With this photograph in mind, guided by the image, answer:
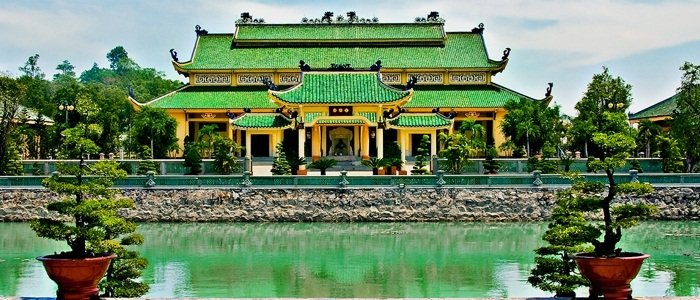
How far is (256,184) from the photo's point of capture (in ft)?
115

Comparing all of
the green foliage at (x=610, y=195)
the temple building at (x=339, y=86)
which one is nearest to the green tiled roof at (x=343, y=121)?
the temple building at (x=339, y=86)

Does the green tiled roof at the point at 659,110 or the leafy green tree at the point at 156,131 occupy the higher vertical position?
the green tiled roof at the point at 659,110

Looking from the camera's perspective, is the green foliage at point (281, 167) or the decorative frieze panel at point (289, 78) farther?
the decorative frieze panel at point (289, 78)

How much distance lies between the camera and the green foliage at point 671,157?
40438 millimetres

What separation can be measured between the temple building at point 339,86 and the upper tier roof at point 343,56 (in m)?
0.06

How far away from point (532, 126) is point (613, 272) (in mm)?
34426

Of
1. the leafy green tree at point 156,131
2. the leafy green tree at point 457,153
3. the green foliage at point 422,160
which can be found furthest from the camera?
the leafy green tree at point 156,131

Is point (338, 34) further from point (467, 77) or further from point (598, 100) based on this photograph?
point (598, 100)

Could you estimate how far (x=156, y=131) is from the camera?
5056cm

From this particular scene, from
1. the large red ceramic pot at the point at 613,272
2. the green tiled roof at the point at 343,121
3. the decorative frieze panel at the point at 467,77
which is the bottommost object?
the large red ceramic pot at the point at 613,272

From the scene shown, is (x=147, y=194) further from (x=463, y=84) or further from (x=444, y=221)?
(x=463, y=84)

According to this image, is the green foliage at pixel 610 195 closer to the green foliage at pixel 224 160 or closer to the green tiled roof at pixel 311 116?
the green foliage at pixel 224 160

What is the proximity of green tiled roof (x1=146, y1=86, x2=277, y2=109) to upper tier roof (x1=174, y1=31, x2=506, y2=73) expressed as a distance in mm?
1300

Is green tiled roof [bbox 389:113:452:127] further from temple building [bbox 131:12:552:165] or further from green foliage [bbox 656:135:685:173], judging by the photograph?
green foliage [bbox 656:135:685:173]
